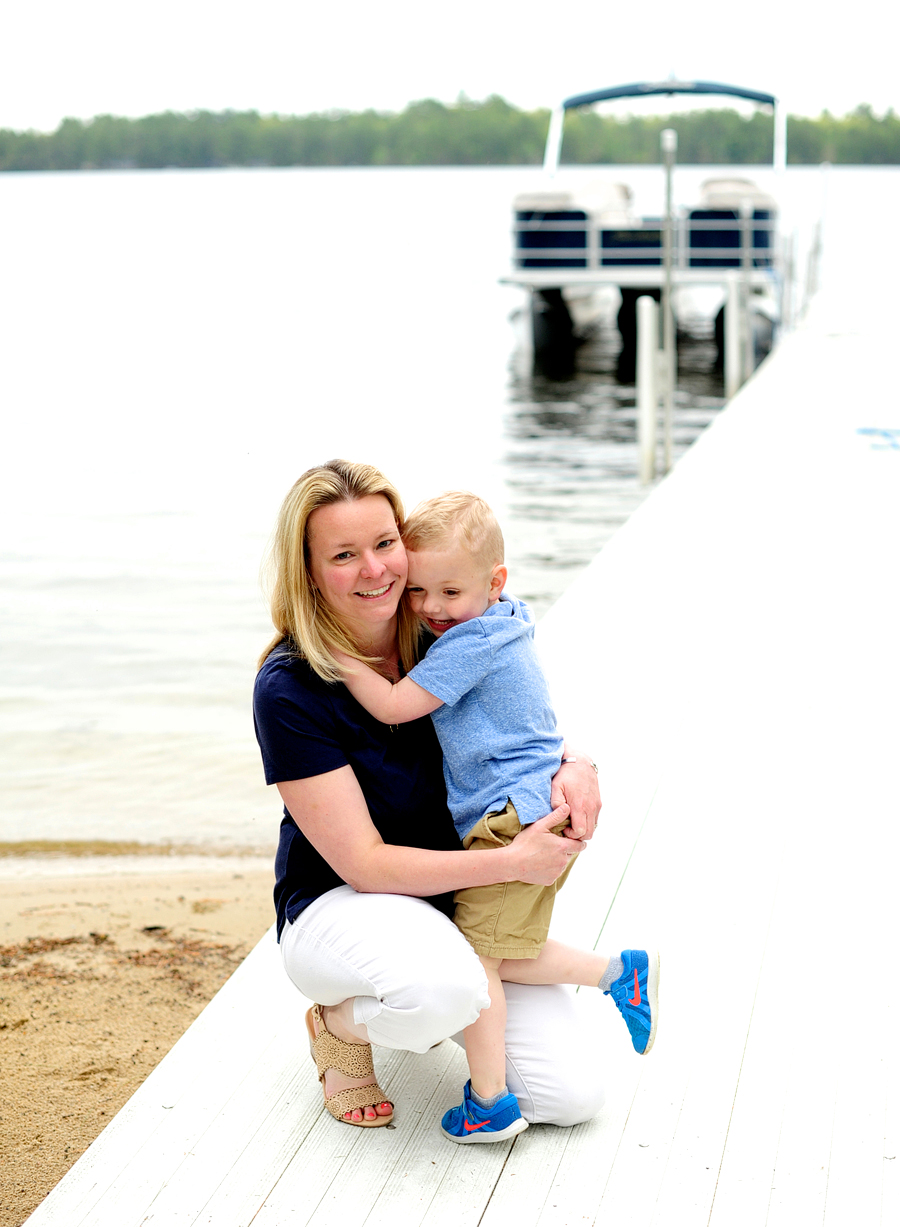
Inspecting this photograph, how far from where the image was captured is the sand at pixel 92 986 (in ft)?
8.45

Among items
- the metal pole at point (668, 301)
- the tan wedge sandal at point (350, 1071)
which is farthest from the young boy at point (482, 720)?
the metal pole at point (668, 301)

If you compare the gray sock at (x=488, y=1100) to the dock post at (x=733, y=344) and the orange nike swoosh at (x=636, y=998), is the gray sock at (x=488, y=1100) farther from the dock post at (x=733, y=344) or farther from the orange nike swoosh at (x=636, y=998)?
the dock post at (x=733, y=344)

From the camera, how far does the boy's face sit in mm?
1905

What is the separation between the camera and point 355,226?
79.6m

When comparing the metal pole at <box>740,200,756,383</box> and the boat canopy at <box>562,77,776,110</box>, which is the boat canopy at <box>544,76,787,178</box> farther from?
the metal pole at <box>740,200,756,383</box>

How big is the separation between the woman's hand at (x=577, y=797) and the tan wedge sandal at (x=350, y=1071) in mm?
471

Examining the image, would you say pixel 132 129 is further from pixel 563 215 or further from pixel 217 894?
pixel 217 894

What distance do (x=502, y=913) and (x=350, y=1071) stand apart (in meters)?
0.34

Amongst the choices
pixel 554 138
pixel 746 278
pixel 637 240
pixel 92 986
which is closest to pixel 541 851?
pixel 92 986

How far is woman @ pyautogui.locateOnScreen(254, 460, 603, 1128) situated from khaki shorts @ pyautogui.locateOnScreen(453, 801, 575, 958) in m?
0.04

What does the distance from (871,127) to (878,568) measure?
5321 centimetres

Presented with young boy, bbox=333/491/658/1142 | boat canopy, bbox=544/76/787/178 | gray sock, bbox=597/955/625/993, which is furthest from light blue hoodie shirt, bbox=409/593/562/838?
boat canopy, bbox=544/76/787/178

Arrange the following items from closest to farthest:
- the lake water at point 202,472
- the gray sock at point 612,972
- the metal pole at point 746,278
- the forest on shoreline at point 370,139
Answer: the gray sock at point 612,972
the lake water at point 202,472
the metal pole at point 746,278
the forest on shoreline at point 370,139

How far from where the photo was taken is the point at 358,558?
73.3 inches
